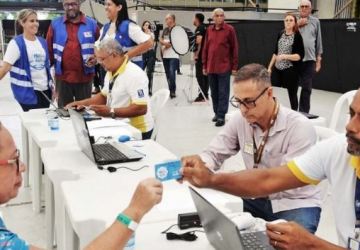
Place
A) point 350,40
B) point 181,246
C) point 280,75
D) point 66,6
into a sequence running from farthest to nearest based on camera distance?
point 350,40
point 280,75
point 66,6
point 181,246

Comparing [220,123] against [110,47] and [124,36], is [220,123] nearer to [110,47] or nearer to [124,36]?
[124,36]

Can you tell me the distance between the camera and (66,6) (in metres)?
4.27

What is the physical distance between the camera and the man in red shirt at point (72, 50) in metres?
4.30

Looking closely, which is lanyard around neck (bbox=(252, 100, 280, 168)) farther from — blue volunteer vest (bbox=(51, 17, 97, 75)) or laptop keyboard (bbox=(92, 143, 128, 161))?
blue volunteer vest (bbox=(51, 17, 97, 75))

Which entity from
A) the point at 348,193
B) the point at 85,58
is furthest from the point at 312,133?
the point at 85,58

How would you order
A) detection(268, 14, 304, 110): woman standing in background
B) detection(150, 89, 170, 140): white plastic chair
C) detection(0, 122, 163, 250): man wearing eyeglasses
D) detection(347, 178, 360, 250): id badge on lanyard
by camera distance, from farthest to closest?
detection(268, 14, 304, 110): woman standing in background < detection(150, 89, 170, 140): white plastic chair < detection(347, 178, 360, 250): id badge on lanyard < detection(0, 122, 163, 250): man wearing eyeglasses

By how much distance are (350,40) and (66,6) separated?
20.0 feet

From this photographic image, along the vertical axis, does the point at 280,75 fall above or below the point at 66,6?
below

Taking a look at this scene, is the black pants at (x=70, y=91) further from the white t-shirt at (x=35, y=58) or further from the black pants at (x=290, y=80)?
the black pants at (x=290, y=80)

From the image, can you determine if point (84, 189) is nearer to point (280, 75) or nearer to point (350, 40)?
point (280, 75)

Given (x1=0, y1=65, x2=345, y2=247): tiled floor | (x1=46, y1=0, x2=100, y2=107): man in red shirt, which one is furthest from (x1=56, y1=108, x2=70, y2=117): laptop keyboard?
(x1=46, y1=0, x2=100, y2=107): man in red shirt

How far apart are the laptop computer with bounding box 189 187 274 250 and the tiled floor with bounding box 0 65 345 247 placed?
67.9 inches

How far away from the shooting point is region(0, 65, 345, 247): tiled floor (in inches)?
128

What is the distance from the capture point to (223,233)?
1303 mm
